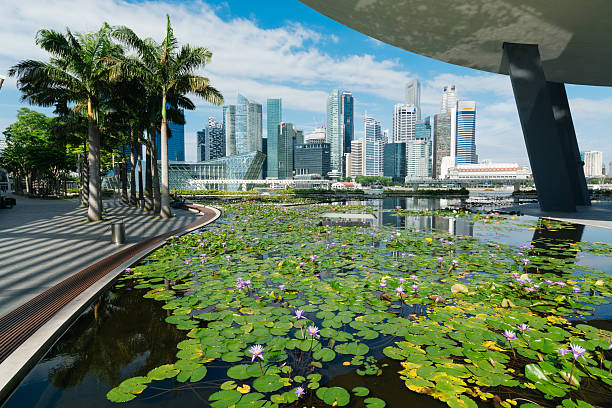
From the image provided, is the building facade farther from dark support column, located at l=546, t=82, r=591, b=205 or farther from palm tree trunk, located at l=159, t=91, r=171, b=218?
palm tree trunk, located at l=159, t=91, r=171, b=218

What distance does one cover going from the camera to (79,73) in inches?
570

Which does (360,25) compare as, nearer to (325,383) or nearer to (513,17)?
(513,17)

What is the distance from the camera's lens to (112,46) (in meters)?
17.0

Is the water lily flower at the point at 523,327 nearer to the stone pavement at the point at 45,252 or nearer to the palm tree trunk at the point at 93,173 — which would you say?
the stone pavement at the point at 45,252

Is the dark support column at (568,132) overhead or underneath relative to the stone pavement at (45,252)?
overhead

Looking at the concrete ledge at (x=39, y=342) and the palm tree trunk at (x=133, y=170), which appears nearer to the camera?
the concrete ledge at (x=39, y=342)

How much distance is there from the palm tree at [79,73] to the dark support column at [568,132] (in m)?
30.0

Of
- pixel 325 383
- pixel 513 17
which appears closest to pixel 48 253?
pixel 325 383

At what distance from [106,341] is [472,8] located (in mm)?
17419

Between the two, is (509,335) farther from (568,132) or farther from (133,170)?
(133,170)

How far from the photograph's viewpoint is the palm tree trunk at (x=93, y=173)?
15.1 meters

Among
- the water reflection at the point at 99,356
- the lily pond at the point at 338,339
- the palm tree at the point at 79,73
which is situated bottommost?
the water reflection at the point at 99,356

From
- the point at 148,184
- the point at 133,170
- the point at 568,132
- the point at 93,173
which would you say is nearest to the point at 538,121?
the point at 568,132

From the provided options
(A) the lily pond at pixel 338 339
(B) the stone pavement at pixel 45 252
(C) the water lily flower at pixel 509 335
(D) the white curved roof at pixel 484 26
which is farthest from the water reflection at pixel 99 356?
(D) the white curved roof at pixel 484 26
